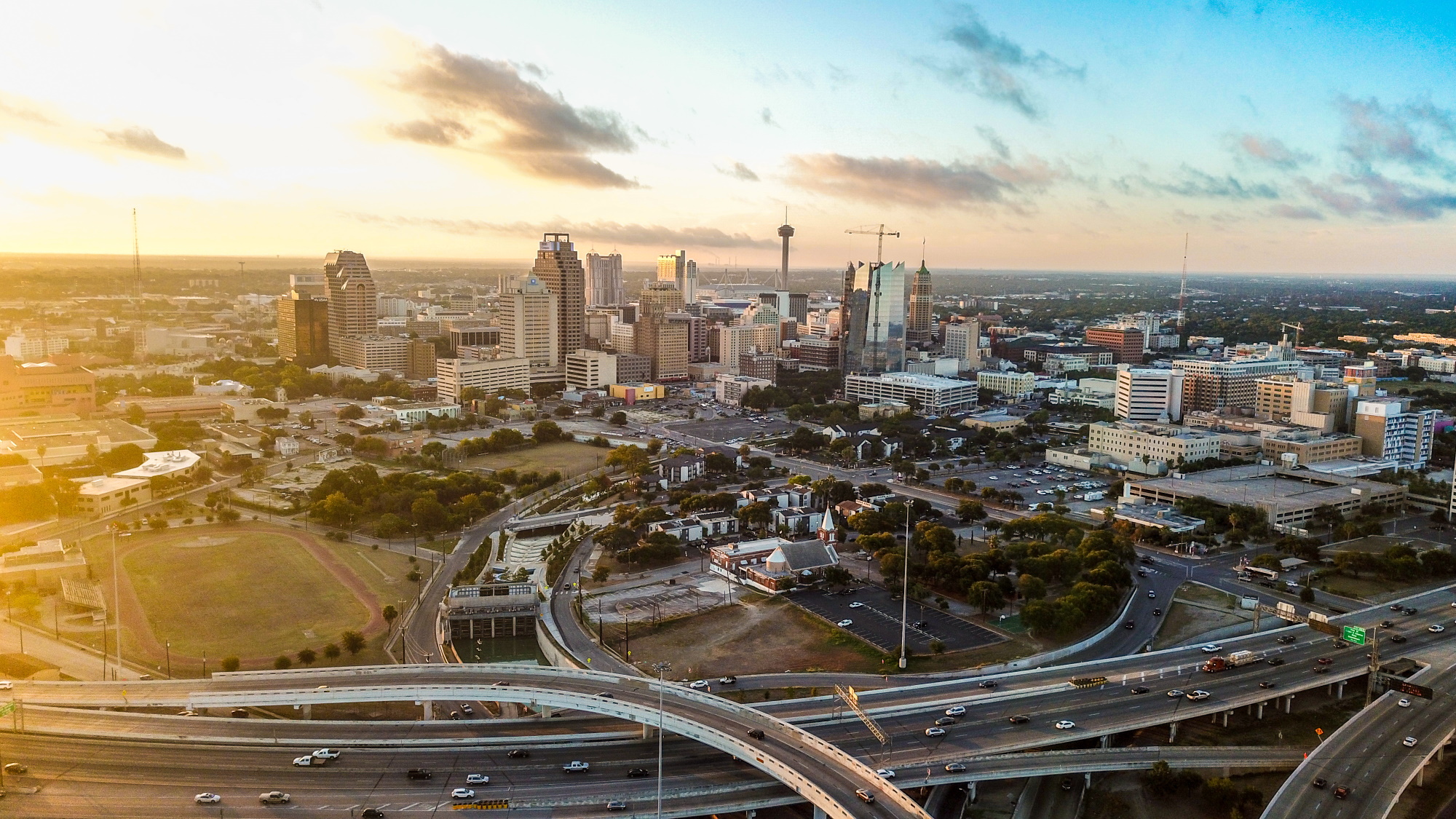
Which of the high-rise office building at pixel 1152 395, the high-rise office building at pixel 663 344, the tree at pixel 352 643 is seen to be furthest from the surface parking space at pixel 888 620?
the high-rise office building at pixel 663 344

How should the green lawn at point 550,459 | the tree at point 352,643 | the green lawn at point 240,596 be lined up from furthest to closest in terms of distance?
1. the green lawn at point 550,459
2. the green lawn at point 240,596
3. the tree at point 352,643

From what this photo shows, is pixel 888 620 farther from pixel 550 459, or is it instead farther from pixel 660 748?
pixel 550 459

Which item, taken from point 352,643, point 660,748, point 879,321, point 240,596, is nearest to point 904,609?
point 660,748

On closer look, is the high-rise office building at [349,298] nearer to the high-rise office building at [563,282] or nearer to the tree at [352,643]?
the high-rise office building at [563,282]

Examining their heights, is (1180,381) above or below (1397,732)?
above

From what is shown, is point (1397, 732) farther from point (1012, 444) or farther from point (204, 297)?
point (204, 297)

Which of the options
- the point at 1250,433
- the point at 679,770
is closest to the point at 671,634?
the point at 679,770
